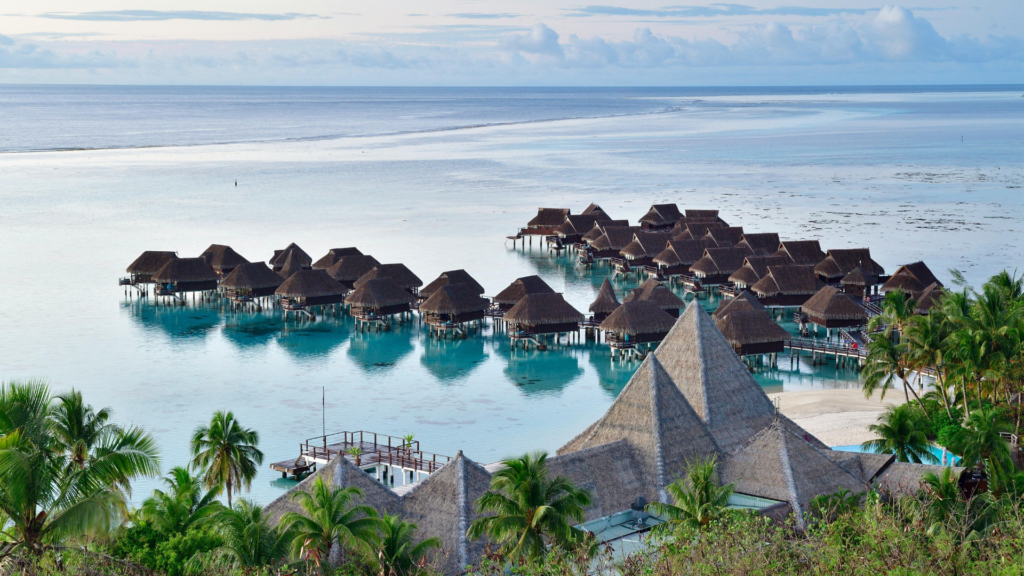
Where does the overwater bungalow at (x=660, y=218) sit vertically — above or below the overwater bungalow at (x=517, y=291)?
above

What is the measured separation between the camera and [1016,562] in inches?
424

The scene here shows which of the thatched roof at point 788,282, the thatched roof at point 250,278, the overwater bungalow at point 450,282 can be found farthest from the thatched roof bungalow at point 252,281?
the thatched roof at point 788,282

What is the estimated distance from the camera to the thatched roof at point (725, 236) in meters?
52.1

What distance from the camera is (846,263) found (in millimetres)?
45469

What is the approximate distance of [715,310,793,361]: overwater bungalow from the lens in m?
34.8

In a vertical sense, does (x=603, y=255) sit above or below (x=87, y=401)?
Answer: above

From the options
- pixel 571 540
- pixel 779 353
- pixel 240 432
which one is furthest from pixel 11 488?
pixel 779 353

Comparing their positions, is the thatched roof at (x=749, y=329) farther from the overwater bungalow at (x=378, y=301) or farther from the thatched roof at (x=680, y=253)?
the thatched roof at (x=680, y=253)

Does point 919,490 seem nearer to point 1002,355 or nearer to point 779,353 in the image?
point 1002,355

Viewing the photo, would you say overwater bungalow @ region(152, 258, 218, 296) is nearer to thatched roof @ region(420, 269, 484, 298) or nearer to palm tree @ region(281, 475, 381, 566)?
thatched roof @ region(420, 269, 484, 298)

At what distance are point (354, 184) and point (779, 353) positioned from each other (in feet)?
210

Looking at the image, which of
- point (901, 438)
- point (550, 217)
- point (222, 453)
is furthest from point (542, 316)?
point (550, 217)

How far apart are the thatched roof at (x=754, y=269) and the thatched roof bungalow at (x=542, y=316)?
9.20 meters

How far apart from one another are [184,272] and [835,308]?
2748 centimetres
